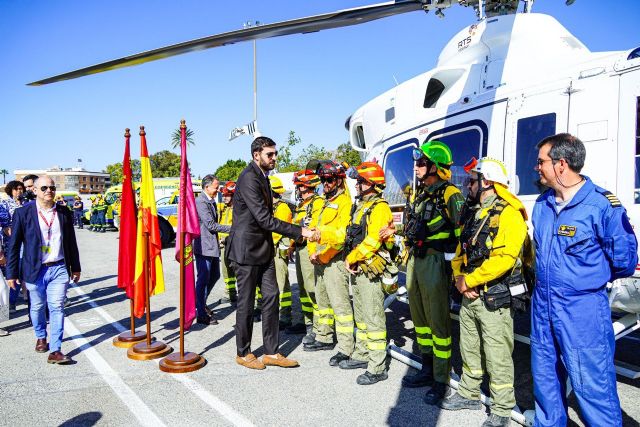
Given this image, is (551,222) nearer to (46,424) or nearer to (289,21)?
(289,21)

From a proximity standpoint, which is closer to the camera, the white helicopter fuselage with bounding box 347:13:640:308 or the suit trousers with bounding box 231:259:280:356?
the white helicopter fuselage with bounding box 347:13:640:308

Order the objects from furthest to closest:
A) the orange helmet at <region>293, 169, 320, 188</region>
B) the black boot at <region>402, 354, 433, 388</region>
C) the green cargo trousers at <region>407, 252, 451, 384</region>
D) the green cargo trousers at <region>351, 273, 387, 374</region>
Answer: the orange helmet at <region>293, 169, 320, 188</region> → the green cargo trousers at <region>351, 273, 387, 374</region> → the black boot at <region>402, 354, 433, 388</region> → the green cargo trousers at <region>407, 252, 451, 384</region>

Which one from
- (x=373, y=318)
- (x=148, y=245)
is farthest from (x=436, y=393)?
(x=148, y=245)

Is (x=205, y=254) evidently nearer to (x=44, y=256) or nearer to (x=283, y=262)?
(x=283, y=262)

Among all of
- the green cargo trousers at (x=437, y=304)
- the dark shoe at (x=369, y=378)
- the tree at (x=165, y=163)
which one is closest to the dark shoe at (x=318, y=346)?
the dark shoe at (x=369, y=378)

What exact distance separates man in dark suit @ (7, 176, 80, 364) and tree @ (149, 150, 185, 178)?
75829 millimetres

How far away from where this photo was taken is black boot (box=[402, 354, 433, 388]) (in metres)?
4.25

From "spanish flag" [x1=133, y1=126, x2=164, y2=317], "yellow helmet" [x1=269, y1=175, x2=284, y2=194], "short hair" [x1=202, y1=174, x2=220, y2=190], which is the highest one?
"short hair" [x1=202, y1=174, x2=220, y2=190]

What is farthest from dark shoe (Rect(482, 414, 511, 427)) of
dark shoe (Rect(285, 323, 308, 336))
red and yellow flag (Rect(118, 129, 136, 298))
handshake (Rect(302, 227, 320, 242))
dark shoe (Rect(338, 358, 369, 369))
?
red and yellow flag (Rect(118, 129, 136, 298))

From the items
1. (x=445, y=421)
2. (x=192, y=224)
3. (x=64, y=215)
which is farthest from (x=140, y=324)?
(x=445, y=421)

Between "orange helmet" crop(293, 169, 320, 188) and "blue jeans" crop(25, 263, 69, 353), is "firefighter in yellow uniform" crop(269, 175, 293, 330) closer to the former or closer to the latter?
"orange helmet" crop(293, 169, 320, 188)

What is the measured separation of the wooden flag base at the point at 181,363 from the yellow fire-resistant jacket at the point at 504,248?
115 inches

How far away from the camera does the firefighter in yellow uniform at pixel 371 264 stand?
435 centimetres

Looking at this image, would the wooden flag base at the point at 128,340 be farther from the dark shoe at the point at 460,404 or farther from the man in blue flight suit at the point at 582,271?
the man in blue flight suit at the point at 582,271
